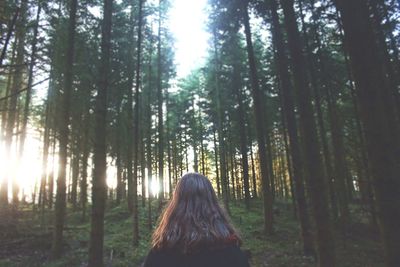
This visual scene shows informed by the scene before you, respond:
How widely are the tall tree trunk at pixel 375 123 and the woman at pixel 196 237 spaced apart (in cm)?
191

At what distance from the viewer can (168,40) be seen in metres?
21.5

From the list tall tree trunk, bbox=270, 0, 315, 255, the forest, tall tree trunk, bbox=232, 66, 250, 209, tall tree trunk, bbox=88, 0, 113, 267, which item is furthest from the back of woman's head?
tall tree trunk, bbox=232, 66, 250, 209

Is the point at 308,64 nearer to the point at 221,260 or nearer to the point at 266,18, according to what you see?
the point at 266,18

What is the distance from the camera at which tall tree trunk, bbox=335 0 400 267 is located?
3256 mm

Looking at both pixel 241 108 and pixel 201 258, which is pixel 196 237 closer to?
pixel 201 258

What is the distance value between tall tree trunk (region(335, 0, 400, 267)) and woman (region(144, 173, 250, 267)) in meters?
1.91

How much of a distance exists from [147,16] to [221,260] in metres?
19.4

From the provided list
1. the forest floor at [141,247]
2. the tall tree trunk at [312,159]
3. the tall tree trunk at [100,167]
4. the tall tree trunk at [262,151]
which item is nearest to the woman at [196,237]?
the tall tree trunk at [312,159]

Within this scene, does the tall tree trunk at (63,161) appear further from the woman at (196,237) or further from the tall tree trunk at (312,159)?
the woman at (196,237)

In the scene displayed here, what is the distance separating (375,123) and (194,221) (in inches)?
93.8

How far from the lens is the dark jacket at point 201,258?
7.12ft

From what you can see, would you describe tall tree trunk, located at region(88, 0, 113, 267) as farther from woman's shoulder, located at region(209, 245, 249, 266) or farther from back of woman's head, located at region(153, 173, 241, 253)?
woman's shoulder, located at region(209, 245, 249, 266)

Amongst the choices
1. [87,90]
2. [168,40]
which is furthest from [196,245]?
[168,40]

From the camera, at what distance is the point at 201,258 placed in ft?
7.16
